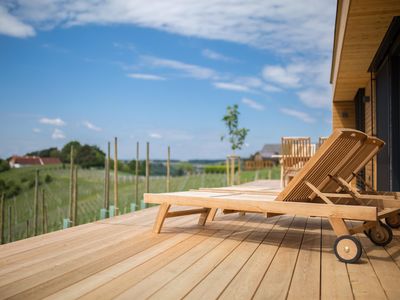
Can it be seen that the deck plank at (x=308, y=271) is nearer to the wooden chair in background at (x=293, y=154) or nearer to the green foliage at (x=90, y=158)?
the wooden chair in background at (x=293, y=154)

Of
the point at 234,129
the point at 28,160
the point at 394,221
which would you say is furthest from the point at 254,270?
the point at 28,160

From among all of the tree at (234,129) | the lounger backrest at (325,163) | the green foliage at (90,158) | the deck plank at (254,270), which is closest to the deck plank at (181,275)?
the deck plank at (254,270)

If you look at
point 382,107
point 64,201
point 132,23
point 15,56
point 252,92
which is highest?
point 132,23

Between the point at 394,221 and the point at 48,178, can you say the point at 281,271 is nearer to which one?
the point at 394,221

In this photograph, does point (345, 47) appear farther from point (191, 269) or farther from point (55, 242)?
point (55, 242)

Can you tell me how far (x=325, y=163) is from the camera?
2.51 m

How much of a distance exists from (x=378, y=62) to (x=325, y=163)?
3359 millimetres

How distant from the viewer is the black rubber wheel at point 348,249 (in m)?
2.21

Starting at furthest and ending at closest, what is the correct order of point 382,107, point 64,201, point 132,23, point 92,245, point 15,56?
point 132,23 < point 15,56 < point 64,201 < point 382,107 < point 92,245

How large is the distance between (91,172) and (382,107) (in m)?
15.5

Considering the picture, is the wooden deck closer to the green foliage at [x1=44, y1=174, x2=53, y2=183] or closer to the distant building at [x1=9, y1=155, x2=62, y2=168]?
the green foliage at [x1=44, y1=174, x2=53, y2=183]

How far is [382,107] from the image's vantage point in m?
5.03

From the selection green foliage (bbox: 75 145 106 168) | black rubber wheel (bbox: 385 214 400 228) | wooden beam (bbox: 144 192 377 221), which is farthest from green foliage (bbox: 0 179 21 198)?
black rubber wheel (bbox: 385 214 400 228)

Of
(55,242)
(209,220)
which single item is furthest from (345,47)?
(55,242)
